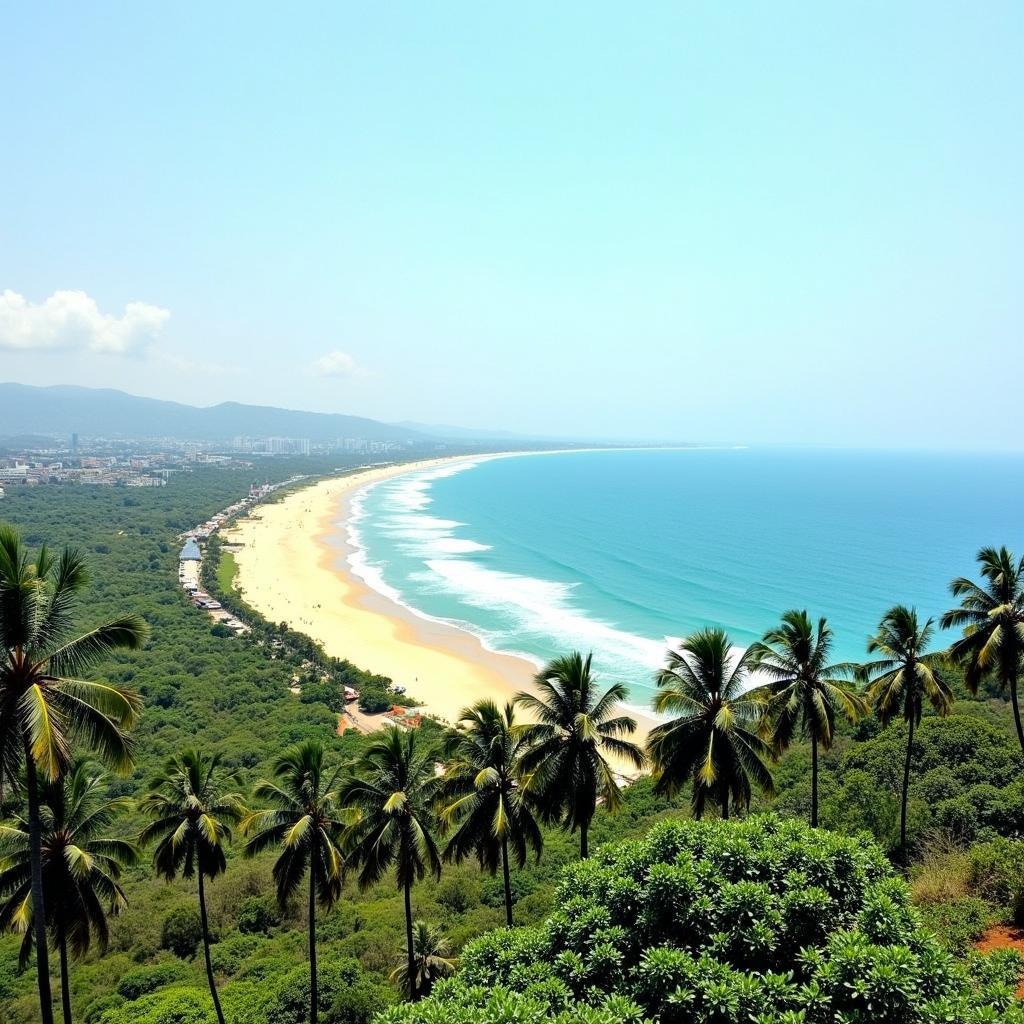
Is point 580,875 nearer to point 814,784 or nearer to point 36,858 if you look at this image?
point 36,858

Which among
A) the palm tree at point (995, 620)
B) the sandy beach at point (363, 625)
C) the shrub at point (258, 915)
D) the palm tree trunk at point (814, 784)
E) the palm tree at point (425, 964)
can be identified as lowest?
the shrub at point (258, 915)

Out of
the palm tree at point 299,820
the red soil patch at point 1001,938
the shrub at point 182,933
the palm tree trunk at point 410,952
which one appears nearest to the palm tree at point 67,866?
the palm tree at point 299,820

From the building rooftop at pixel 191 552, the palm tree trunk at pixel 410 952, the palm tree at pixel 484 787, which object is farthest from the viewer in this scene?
the building rooftop at pixel 191 552

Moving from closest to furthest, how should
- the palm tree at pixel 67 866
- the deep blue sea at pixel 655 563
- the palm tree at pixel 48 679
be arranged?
1. the palm tree at pixel 48 679
2. the palm tree at pixel 67 866
3. the deep blue sea at pixel 655 563

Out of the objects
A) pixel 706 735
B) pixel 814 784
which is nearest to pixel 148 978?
pixel 706 735

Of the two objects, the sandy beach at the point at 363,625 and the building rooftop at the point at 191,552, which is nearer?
the sandy beach at the point at 363,625

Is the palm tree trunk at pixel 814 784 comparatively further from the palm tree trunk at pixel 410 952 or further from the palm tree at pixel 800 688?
the palm tree trunk at pixel 410 952
